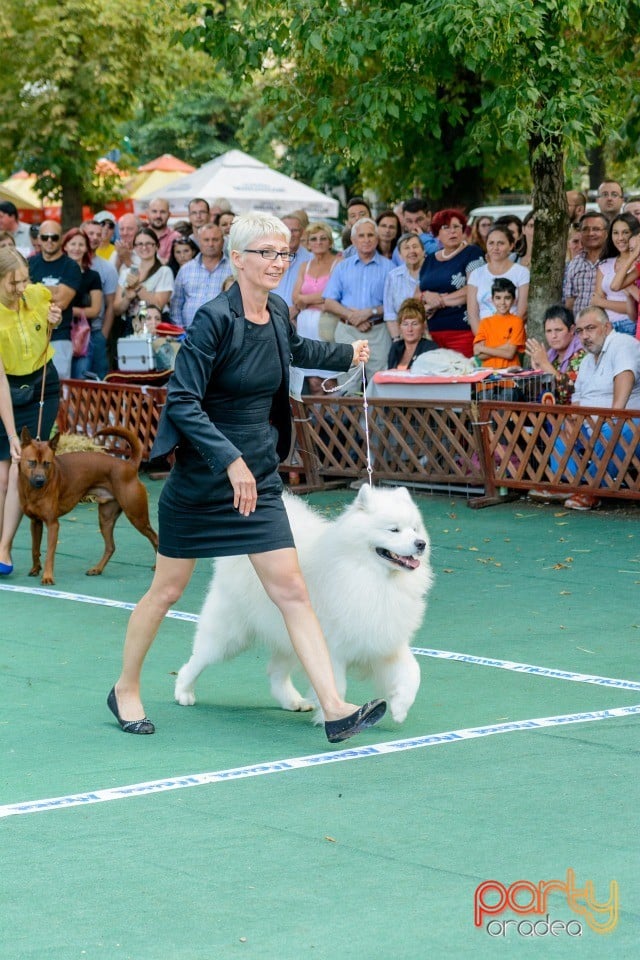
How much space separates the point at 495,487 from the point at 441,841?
8.51 metres

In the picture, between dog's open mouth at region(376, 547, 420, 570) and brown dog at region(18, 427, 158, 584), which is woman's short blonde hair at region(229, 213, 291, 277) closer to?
dog's open mouth at region(376, 547, 420, 570)

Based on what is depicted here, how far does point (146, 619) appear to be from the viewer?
658 centimetres

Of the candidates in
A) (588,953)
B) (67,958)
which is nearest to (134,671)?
(67,958)

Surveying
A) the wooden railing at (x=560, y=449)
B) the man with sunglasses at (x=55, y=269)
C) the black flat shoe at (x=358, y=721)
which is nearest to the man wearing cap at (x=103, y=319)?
the man with sunglasses at (x=55, y=269)

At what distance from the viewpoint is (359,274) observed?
14.8 meters

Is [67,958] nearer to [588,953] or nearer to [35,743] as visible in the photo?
[588,953]

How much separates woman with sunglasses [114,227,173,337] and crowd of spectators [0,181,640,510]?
2 cm

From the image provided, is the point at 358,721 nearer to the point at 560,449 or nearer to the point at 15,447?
the point at 15,447

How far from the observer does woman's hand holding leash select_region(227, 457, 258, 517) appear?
604 centimetres

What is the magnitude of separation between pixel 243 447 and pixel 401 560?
85 cm

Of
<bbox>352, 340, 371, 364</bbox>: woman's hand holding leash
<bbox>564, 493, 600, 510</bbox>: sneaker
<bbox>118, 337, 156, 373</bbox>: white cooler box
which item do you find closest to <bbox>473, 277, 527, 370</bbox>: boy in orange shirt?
<bbox>564, 493, 600, 510</bbox>: sneaker

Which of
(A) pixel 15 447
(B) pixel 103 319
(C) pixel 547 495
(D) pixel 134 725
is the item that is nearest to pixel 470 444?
(C) pixel 547 495

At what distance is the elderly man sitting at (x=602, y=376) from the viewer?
12.5 metres

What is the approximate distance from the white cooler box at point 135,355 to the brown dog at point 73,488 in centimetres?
505
